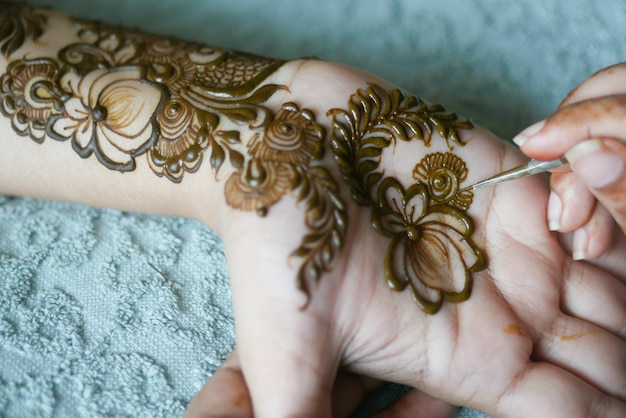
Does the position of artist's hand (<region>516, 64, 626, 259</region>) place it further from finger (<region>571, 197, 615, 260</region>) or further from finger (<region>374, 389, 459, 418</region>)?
finger (<region>374, 389, 459, 418</region>)

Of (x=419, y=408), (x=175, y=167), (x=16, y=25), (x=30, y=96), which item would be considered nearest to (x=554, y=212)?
(x=419, y=408)

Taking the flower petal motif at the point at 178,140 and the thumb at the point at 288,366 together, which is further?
the flower petal motif at the point at 178,140

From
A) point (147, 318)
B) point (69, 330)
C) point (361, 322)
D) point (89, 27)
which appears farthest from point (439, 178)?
point (89, 27)

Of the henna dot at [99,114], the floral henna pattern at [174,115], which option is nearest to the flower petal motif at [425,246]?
the floral henna pattern at [174,115]

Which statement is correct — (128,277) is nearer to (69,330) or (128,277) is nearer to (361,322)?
(69,330)

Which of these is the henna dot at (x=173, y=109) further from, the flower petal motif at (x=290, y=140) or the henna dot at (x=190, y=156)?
the flower petal motif at (x=290, y=140)

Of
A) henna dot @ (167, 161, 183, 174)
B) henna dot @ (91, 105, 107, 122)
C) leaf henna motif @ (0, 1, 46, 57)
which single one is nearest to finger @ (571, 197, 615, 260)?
henna dot @ (167, 161, 183, 174)

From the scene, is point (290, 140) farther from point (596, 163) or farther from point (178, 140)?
point (596, 163)
